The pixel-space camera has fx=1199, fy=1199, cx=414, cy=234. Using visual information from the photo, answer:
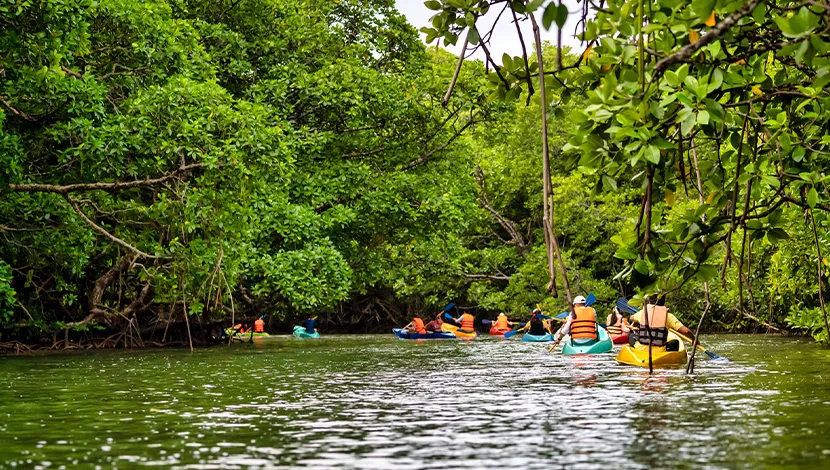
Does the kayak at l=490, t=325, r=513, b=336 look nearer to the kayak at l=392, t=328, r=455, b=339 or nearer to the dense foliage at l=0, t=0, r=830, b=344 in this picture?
the dense foliage at l=0, t=0, r=830, b=344

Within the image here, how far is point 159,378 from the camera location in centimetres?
1781

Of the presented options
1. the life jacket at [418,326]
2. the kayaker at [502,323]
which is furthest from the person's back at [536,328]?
the kayaker at [502,323]

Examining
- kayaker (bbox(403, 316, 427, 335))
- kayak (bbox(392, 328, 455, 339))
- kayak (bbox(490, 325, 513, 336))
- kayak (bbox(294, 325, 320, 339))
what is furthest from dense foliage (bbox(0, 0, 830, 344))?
kayak (bbox(294, 325, 320, 339))

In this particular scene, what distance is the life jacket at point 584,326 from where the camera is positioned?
86.1ft

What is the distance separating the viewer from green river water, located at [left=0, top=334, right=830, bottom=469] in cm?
863

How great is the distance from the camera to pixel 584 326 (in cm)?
2627

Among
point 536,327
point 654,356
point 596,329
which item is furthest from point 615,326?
point 654,356

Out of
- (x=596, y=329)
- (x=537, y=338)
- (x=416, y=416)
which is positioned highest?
(x=596, y=329)

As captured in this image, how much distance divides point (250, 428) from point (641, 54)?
701cm

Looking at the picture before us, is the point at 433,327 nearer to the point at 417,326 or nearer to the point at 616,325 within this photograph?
the point at 417,326

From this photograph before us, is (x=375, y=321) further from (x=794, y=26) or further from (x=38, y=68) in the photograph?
(x=794, y=26)

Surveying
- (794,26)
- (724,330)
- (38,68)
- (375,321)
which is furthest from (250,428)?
(375,321)

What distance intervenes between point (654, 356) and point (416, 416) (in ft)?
30.8

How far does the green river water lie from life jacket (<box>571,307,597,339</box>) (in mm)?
4902
